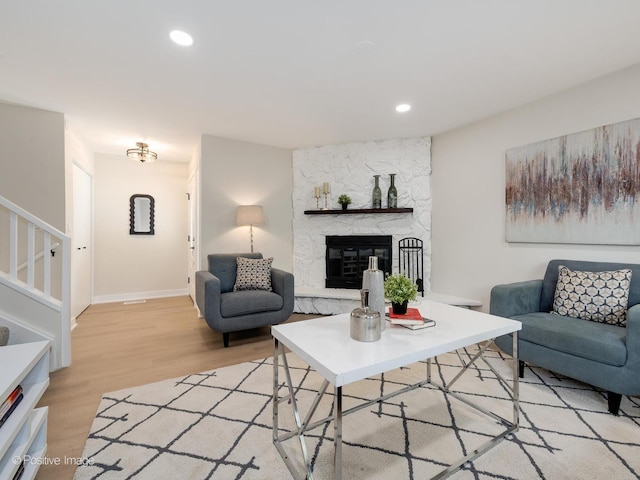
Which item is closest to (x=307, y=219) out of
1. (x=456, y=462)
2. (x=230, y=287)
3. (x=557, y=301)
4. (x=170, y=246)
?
(x=230, y=287)

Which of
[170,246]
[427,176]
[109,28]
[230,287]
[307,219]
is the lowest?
[230,287]

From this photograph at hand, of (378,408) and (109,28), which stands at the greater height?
(109,28)

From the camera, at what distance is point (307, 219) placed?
4340 millimetres

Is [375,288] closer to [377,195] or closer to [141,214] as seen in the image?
[377,195]

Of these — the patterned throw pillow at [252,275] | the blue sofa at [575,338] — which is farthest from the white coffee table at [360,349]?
the patterned throw pillow at [252,275]

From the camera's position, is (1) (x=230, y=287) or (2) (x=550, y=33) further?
(1) (x=230, y=287)

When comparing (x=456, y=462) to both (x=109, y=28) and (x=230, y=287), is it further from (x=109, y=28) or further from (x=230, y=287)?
(x=109, y=28)

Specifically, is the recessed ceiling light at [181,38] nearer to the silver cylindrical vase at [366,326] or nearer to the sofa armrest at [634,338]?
the silver cylindrical vase at [366,326]

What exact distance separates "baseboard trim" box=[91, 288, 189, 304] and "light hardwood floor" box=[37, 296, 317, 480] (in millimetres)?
641

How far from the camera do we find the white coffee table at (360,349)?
3.57 ft

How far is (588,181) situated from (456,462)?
250 centimetres

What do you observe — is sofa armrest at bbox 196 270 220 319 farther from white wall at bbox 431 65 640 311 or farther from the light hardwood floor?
white wall at bbox 431 65 640 311

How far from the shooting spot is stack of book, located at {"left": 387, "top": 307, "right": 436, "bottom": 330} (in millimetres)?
1513

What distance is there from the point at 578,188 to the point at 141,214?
18.9 feet
